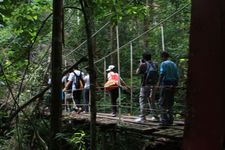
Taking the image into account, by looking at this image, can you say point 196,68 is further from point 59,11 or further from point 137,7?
point 137,7

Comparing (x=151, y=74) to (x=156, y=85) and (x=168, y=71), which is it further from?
(x=168, y=71)

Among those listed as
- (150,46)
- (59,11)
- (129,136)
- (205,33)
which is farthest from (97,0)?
(150,46)

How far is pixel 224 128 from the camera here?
818mm

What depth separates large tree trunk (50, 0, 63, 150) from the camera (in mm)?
2746

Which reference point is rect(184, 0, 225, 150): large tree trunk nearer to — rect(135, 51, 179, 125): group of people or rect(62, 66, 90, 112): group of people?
rect(135, 51, 179, 125): group of people

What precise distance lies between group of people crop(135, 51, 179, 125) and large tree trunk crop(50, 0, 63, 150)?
6.31 feet

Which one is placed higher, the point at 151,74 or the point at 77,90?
the point at 151,74

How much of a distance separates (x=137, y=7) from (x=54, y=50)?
210cm

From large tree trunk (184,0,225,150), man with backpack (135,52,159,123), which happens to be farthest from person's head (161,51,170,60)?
large tree trunk (184,0,225,150)

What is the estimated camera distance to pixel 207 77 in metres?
0.83

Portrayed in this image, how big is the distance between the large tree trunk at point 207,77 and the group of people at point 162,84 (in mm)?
3613

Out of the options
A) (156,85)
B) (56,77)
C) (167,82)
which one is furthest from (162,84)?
(56,77)

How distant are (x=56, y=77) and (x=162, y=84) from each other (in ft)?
7.84

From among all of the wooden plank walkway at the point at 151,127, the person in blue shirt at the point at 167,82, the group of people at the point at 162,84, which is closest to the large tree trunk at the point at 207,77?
the wooden plank walkway at the point at 151,127
